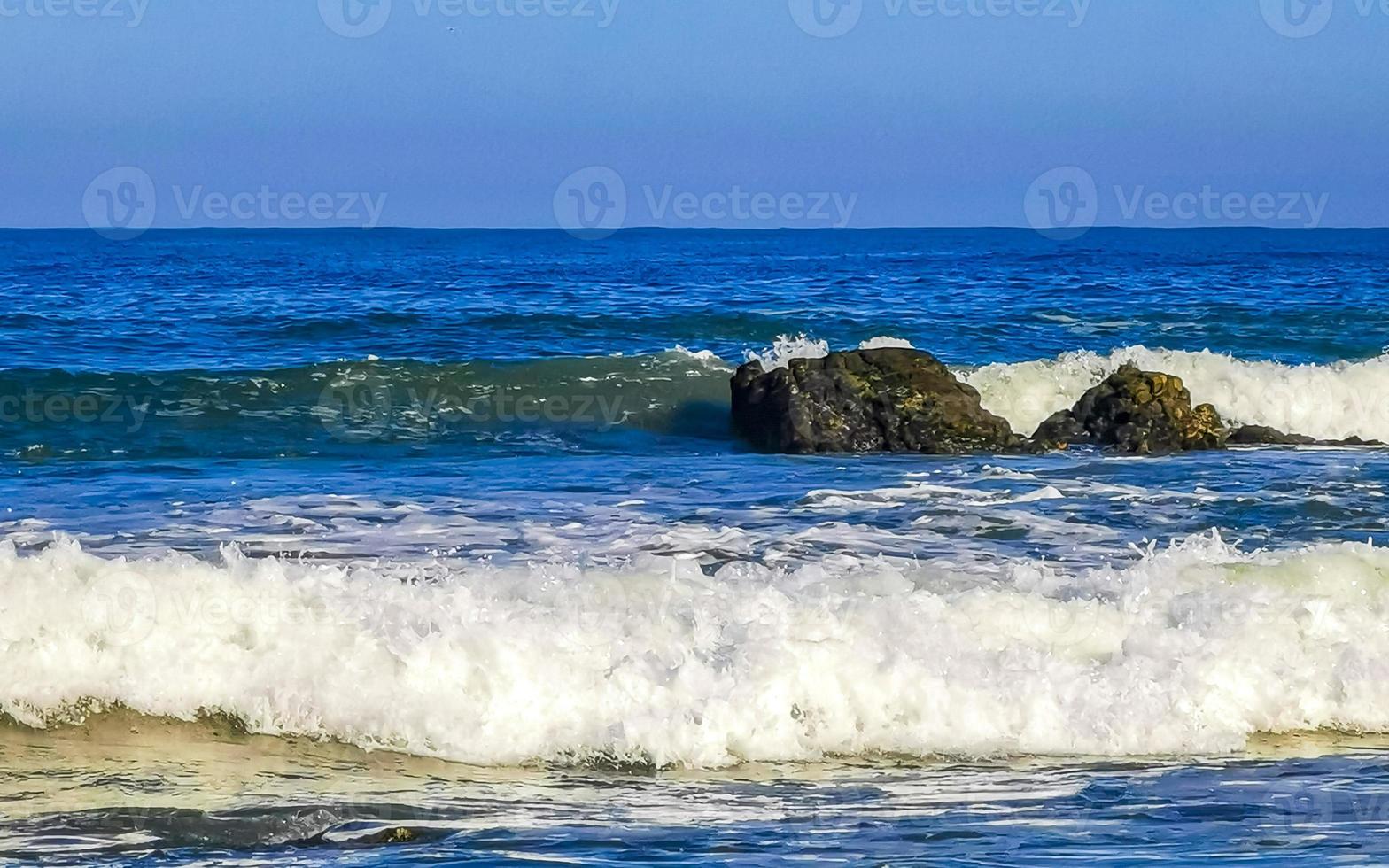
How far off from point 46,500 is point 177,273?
27.9 meters

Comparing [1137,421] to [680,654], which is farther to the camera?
[1137,421]

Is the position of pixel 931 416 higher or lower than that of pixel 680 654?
higher

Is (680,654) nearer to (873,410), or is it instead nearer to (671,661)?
(671,661)

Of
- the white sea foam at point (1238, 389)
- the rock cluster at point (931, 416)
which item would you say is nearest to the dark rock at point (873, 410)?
the rock cluster at point (931, 416)

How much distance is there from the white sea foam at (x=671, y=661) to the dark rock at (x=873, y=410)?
20.5ft

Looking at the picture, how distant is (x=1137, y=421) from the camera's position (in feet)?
47.3

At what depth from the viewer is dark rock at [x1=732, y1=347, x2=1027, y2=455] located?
14.4 m

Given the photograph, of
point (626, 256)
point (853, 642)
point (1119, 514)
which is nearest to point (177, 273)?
point (626, 256)

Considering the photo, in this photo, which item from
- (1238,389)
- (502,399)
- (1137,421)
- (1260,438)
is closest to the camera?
(1137,421)

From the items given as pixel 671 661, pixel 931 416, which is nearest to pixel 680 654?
pixel 671 661

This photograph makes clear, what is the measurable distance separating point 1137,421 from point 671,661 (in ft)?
27.7

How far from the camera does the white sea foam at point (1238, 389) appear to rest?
17500mm

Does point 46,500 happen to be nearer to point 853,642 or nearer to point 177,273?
point 853,642

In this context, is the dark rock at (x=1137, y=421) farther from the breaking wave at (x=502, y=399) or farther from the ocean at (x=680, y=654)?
the breaking wave at (x=502, y=399)
